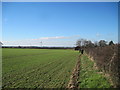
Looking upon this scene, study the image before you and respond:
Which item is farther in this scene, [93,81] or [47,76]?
[47,76]

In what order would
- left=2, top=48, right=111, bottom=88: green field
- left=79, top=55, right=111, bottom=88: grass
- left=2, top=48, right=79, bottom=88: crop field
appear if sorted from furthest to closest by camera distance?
left=2, top=48, right=79, bottom=88: crop field
left=2, top=48, right=111, bottom=88: green field
left=79, top=55, right=111, bottom=88: grass

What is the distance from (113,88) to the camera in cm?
462

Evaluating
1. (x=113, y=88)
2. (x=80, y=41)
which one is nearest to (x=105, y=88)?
(x=113, y=88)

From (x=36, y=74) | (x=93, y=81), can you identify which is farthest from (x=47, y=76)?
(x=93, y=81)

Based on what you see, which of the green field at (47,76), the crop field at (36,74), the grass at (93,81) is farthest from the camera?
the crop field at (36,74)

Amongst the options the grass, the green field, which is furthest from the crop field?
the grass

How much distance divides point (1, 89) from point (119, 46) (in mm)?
6736

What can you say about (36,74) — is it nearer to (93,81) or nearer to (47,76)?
(47,76)

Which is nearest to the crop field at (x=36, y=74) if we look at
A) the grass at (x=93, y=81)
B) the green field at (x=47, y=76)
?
the green field at (x=47, y=76)

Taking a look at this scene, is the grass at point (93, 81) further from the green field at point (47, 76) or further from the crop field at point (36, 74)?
the crop field at point (36, 74)

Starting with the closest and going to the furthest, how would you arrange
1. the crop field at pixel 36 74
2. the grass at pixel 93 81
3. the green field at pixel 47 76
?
the grass at pixel 93 81 < the green field at pixel 47 76 < the crop field at pixel 36 74

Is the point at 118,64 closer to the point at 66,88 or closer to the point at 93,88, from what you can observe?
the point at 93,88

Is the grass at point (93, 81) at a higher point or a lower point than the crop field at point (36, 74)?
higher

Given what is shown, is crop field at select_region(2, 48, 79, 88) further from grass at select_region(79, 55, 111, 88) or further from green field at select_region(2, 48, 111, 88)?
grass at select_region(79, 55, 111, 88)
